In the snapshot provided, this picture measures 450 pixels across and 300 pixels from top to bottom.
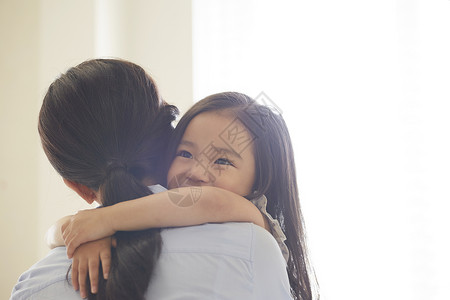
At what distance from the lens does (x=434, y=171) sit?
1646 millimetres

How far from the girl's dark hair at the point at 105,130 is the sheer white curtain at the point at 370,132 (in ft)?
3.86

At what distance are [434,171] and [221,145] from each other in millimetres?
1092

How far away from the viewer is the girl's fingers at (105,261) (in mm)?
639

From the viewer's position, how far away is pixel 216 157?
921 mm

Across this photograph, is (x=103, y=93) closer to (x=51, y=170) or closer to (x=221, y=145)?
(x=221, y=145)

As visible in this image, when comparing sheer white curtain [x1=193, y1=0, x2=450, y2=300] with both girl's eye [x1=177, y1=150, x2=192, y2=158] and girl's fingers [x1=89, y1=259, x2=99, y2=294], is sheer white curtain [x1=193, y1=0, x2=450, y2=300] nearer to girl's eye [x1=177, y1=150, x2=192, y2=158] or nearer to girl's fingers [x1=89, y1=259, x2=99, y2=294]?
girl's eye [x1=177, y1=150, x2=192, y2=158]

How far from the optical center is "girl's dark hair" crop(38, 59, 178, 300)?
0.70m

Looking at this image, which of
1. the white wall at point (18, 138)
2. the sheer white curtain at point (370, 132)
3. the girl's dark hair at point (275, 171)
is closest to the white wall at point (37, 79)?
the white wall at point (18, 138)

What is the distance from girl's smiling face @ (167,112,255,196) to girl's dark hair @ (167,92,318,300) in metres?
0.02

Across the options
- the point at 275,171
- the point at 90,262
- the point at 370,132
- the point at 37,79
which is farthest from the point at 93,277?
the point at 37,79

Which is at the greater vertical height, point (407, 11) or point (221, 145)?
point (407, 11)

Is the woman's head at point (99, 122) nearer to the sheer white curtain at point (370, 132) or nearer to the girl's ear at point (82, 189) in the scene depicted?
the girl's ear at point (82, 189)

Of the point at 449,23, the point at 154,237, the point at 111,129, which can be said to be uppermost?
the point at 449,23

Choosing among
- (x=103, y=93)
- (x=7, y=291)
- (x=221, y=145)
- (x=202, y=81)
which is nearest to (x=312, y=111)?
(x=202, y=81)
